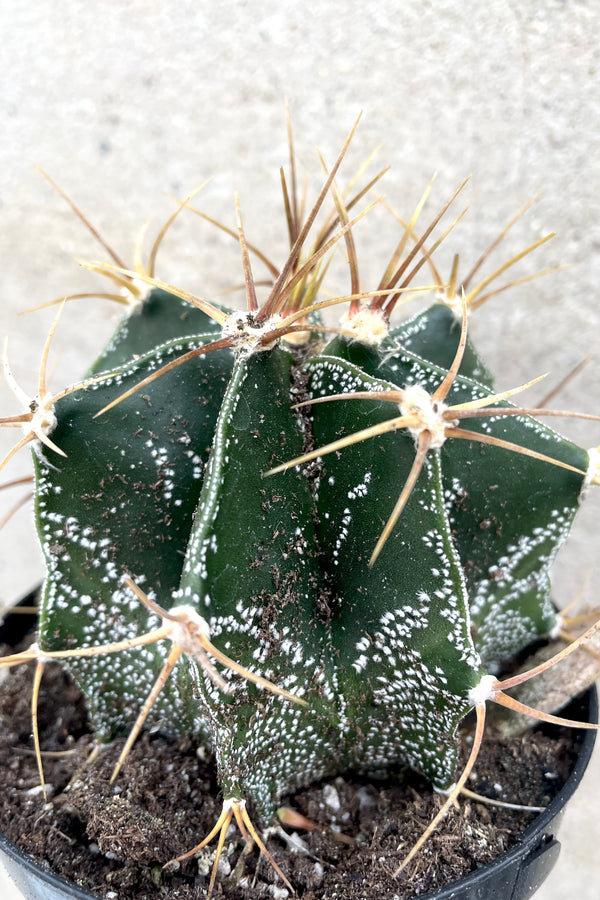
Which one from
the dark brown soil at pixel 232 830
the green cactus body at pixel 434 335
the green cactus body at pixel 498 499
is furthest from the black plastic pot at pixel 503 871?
the green cactus body at pixel 434 335

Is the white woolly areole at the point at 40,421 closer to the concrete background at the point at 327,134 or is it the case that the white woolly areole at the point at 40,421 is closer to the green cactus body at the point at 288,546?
the green cactus body at the point at 288,546

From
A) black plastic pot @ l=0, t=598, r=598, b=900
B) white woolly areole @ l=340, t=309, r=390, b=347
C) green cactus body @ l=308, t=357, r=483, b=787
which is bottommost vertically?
black plastic pot @ l=0, t=598, r=598, b=900

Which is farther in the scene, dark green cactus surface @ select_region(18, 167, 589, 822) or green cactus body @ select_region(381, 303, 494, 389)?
green cactus body @ select_region(381, 303, 494, 389)

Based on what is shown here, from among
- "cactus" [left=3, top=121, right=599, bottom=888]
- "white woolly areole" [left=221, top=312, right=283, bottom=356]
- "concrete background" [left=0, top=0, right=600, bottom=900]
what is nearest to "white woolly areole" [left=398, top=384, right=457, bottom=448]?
"cactus" [left=3, top=121, right=599, bottom=888]

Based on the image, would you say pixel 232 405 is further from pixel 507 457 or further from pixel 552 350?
pixel 552 350

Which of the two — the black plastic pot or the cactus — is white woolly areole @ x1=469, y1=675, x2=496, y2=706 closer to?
the cactus

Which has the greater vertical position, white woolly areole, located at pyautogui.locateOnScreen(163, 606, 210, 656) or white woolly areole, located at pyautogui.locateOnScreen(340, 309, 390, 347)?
white woolly areole, located at pyautogui.locateOnScreen(340, 309, 390, 347)

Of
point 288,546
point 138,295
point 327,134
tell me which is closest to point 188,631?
point 288,546
